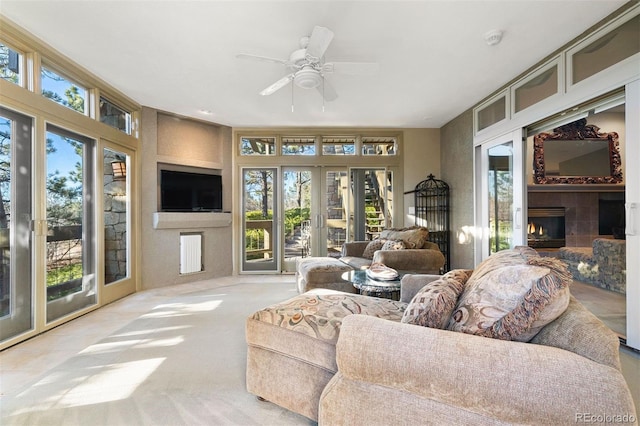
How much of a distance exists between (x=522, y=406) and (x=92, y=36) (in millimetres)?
3844

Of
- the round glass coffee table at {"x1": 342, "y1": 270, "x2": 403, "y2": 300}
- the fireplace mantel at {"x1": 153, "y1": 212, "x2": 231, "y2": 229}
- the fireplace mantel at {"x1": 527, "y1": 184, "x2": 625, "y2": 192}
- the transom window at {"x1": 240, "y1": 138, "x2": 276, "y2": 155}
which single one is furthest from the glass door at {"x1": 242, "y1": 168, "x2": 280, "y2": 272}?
A: the fireplace mantel at {"x1": 527, "y1": 184, "x2": 625, "y2": 192}

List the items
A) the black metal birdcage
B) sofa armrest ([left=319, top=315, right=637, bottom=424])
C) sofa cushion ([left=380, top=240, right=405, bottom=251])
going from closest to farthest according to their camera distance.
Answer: sofa armrest ([left=319, top=315, right=637, bottom=424]) → sofa cushion ([left=380, top=240, right=405, bottom=251]) → the black metal birdcage

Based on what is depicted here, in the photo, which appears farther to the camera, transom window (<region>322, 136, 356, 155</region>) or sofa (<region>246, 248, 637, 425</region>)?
transom window (<region>322, 136, 356, 155</region>)

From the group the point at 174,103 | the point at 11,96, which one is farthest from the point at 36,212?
the point at 174,103

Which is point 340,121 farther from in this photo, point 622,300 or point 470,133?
point 622,300

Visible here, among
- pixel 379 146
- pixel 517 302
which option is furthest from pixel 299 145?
pixel 517 302

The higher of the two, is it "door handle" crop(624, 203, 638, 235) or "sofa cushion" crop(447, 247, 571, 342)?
"door handle" crop(624, 203, 638, 235)

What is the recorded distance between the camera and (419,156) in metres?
5.41

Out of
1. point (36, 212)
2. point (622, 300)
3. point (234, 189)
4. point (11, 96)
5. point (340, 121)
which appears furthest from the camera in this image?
point (234, 189)

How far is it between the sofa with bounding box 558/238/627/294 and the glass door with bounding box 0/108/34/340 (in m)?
5.92

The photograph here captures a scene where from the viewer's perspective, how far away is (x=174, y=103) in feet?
13.4

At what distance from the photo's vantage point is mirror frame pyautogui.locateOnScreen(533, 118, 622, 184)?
477 centimetres

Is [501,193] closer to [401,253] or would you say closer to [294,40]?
[401,253]

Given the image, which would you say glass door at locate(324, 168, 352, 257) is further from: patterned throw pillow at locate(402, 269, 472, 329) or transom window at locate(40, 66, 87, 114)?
patterned throw pillow at locate(402, 269, 472, 329)
